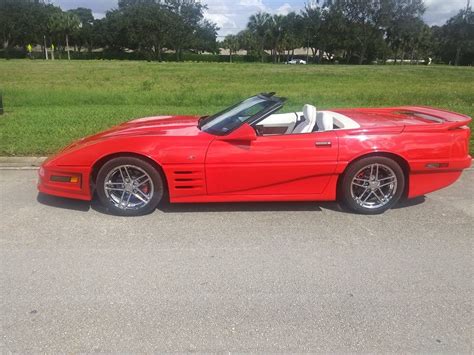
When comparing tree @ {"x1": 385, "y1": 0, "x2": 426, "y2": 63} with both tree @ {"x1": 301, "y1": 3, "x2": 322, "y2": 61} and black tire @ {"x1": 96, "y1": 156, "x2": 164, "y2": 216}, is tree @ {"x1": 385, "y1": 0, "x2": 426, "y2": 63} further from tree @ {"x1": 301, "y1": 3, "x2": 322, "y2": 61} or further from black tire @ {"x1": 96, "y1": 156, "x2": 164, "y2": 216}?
black tire @ {"x1": 96, "y1": 156, "x2": 164, "y2": 216}

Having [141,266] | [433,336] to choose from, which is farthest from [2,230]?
[433,336]

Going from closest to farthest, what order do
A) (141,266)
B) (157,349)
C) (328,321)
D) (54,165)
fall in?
(157,349)
(328,321)
(141,266)
(54,165)

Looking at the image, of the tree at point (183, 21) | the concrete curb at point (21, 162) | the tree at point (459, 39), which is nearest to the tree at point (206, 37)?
the tree at point (183, 21)

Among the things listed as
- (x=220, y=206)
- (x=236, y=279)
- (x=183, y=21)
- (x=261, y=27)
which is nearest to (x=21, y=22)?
(x=183, y=21)

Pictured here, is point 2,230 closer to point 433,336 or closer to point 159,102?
point 433,336

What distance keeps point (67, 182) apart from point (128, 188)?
1.98 ft

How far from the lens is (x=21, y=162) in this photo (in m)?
5.97

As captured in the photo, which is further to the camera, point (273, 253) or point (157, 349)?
point (273, 253)

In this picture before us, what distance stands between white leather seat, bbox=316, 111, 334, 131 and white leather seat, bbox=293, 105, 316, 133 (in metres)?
0.08

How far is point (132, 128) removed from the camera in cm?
455

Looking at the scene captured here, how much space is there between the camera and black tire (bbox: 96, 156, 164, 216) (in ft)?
13.2

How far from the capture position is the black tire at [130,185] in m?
4.01

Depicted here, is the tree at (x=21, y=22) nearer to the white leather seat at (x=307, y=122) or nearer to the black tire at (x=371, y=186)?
the white leather seat at (x=307, y=122)

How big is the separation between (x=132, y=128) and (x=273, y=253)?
215 cm
